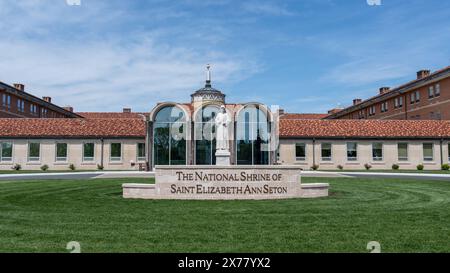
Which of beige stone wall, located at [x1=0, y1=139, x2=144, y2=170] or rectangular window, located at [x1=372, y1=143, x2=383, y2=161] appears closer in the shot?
beige stone wall, located at [x1=0, y1=139, x2=144, y2=170]

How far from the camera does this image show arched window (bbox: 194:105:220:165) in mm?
36812

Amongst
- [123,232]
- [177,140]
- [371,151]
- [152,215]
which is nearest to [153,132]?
[177,140]

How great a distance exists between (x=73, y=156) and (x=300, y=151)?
23.7 m

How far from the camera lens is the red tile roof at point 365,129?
4266cm

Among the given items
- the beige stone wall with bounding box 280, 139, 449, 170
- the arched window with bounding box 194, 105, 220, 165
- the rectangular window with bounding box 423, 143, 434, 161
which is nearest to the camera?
the arched window with bounding box 194, 105, 220, 165

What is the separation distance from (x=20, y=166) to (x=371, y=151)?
3636cm

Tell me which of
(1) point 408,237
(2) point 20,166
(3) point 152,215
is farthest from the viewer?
(2) point 20,166

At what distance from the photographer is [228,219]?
9477 mm

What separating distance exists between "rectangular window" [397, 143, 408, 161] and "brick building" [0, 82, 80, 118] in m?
46.6

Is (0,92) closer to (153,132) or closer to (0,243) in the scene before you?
(153,132)

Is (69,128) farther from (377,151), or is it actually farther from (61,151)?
(377,151)

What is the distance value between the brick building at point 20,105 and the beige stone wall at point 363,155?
34814mm

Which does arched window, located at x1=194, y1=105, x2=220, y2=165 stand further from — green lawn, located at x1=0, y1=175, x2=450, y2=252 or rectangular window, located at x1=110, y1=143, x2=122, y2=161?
green lawn, located at x1=0, y1=175, x2=450, y2=252

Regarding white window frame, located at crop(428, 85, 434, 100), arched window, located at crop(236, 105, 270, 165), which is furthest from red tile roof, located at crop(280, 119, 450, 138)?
white window frame, located at crop(428, 85, 434, 100)
